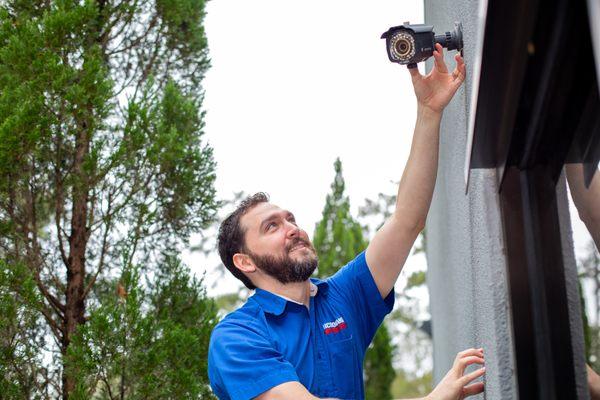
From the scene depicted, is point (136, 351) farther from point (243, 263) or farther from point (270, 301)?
point (270, 301)

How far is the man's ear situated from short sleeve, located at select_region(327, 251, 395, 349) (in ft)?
0.95

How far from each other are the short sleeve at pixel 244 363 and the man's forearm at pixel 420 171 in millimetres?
611

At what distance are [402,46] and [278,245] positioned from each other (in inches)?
36.7

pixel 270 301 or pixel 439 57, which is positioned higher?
pixel 439 57

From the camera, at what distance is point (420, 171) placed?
7.66 feet

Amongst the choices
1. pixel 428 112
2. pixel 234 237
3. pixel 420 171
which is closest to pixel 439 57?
pixel 428 112

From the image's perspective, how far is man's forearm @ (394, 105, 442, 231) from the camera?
2227 mm

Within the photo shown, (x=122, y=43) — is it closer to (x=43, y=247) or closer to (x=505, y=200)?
(x=43, y=247)

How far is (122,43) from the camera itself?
14.5ft

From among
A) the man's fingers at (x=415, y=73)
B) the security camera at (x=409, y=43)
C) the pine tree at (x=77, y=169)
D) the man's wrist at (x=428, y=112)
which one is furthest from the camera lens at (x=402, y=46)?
the pine tree at (x=77, y=169)

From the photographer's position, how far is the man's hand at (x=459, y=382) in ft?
5.92

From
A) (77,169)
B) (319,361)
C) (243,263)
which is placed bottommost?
(319,361)

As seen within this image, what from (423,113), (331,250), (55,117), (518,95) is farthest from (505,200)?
(331,250)

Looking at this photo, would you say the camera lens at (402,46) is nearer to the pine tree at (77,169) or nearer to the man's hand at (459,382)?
the man's hand at (459,382)
